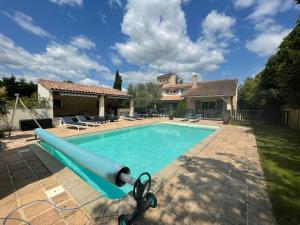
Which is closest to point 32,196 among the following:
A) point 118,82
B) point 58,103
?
point 58,103

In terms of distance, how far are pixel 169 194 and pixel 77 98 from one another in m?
22.0

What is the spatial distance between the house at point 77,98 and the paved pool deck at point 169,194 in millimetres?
10062

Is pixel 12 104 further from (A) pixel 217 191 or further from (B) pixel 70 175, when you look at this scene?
(A) pixel 217 191

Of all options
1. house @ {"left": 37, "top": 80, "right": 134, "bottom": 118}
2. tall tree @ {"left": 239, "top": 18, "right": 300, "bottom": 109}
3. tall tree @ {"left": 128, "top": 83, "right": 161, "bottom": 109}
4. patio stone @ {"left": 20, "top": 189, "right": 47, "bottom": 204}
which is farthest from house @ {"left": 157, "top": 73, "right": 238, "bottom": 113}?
patio stone @ {"left": 20, "top": 189, "right": 47, "bottom": 204}

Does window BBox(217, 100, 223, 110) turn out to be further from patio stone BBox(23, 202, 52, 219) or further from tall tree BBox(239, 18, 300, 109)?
patio stone BBox(23, 202, 52, 219)

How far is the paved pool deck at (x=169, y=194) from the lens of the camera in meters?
2.64

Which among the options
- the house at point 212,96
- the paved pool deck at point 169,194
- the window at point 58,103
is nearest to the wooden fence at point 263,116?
the house at point 212,96

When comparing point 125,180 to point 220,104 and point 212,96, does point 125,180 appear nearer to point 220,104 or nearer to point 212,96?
point 212,96

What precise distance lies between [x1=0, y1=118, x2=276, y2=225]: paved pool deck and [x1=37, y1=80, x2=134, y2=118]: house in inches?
396

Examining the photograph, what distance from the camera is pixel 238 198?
10.6ft

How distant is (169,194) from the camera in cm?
334

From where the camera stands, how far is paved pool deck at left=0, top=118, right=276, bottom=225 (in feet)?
8.65

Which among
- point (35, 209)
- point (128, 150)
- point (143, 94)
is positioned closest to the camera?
point (35, 209)

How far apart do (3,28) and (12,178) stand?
545 inches
